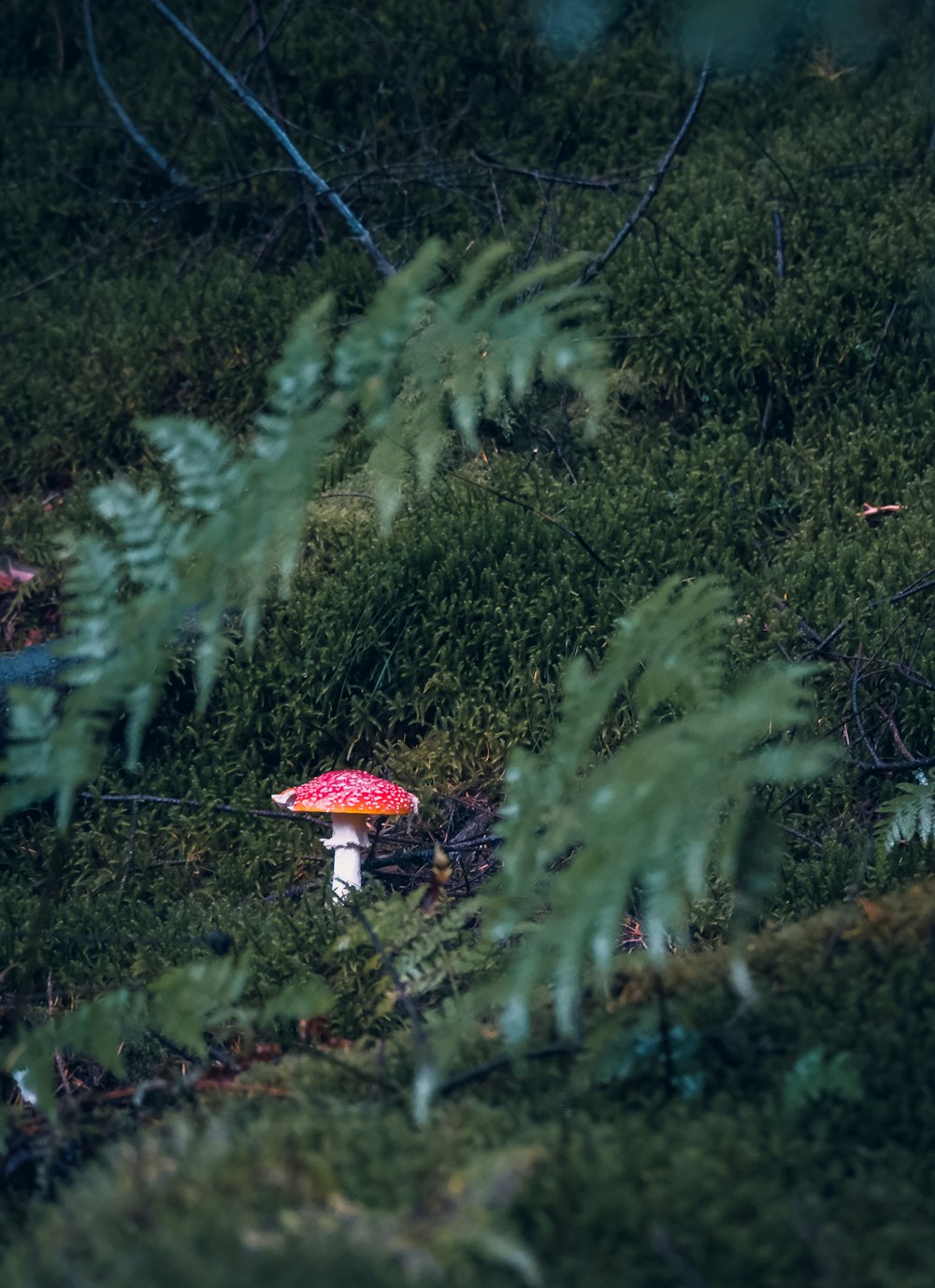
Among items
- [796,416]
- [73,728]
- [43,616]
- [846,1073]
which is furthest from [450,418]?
[846,1073]

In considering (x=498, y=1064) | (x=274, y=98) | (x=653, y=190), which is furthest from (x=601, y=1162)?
(x=274, y=98)

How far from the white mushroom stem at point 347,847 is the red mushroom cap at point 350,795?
0.08 m

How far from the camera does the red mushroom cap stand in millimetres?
3787

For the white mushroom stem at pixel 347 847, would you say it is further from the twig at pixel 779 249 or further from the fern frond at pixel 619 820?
the twig at pixel 779 249

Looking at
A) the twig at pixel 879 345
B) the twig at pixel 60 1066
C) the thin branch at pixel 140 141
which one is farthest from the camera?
the thin branch at pixel 140 141

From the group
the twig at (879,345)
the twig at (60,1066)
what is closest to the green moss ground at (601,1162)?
the twig at (60,1066)

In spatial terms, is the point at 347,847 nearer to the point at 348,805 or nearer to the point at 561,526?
the point at 348,805

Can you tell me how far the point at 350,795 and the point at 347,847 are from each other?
30 cm

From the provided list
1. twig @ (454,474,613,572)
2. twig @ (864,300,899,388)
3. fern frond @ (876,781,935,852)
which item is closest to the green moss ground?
fern frond @ (876,781,935,852)

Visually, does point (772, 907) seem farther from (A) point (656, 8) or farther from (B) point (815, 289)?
(A) point (656, 8)

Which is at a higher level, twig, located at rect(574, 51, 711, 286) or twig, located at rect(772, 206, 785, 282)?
twig, located at rect(574, 51, 711, 286)

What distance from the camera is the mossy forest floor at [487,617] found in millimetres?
1438

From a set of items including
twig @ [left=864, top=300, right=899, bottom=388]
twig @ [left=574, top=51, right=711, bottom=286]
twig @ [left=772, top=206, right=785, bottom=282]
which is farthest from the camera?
twig @ [left=772, top=206, right=785, bottom=282]

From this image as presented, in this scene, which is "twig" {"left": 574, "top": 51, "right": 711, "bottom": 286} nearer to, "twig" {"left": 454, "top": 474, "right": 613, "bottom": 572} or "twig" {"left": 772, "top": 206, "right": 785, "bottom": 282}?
"twig" {"left": 772, "top": 206, "right": 785, "bottom": 282}
